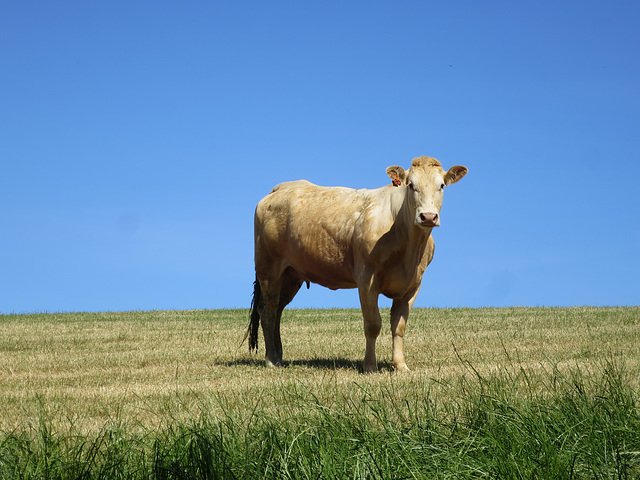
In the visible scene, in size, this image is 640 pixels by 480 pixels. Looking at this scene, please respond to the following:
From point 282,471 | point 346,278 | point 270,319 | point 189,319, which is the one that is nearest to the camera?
point 282,471

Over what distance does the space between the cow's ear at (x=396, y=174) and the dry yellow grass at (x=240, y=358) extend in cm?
228

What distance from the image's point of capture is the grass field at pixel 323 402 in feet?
13.0

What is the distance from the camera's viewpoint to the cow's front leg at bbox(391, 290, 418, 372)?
29.9ft

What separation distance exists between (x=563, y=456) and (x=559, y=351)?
301 inches

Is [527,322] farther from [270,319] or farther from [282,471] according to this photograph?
[282,471]

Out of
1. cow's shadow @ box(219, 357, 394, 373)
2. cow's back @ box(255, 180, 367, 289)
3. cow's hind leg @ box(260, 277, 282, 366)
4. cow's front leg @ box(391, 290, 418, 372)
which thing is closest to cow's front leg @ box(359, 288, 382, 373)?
cow's shadow @ box(219, 357, 394, 373)

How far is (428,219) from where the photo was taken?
7688 mm

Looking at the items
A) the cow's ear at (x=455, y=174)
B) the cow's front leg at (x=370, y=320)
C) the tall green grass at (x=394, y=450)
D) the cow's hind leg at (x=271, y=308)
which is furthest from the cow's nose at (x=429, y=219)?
the cow's hind leg at (x=271, y=308)

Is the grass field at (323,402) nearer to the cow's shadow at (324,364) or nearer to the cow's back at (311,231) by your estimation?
the cow's shadow at (324,364)

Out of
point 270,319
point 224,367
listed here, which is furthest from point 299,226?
point 224,367

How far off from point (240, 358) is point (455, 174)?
4.90 m

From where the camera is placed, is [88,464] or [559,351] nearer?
[88,464]

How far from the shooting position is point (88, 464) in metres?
4.30

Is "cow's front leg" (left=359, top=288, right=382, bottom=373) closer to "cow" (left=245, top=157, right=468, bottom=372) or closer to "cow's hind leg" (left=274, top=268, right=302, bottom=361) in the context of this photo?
"cow" (left=245, top=157, right=468, bottom=372)
